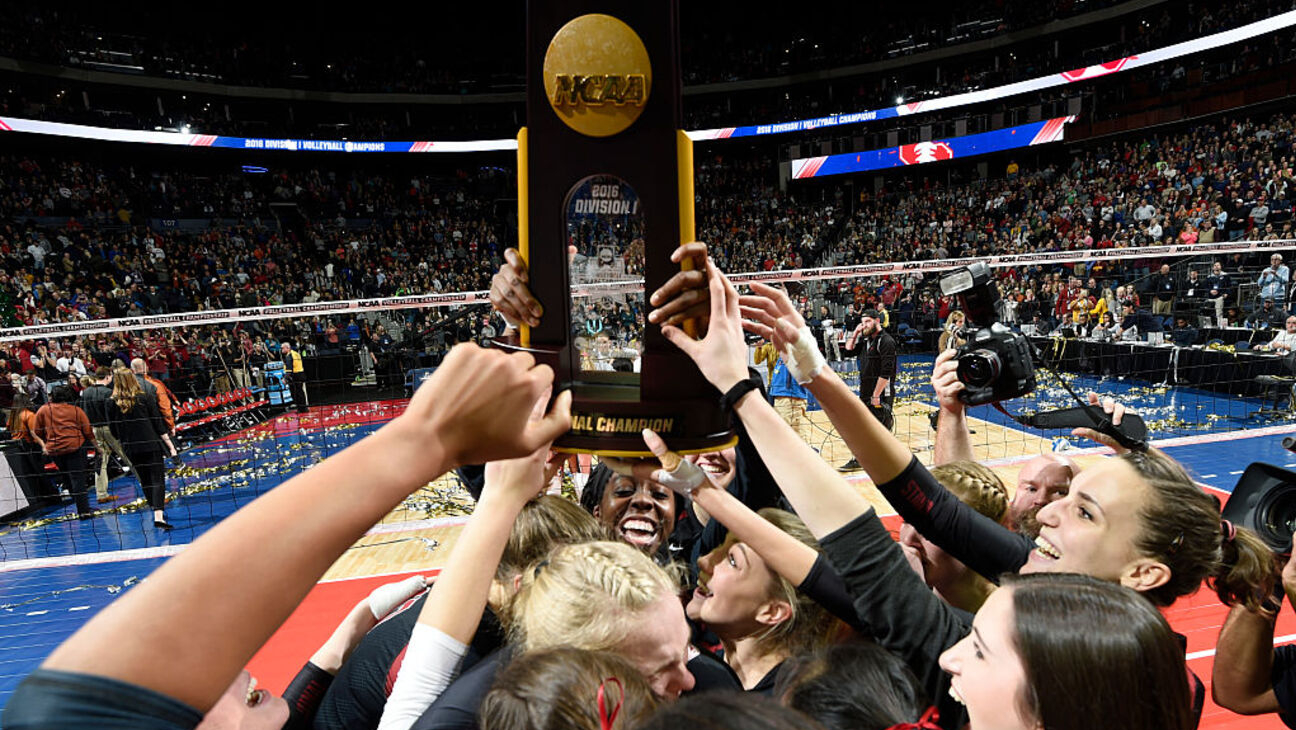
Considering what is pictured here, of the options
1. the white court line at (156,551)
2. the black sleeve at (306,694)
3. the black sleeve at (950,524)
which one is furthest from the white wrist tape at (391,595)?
the white court line at (156,551)

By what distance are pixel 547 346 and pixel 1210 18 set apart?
95.7 feet

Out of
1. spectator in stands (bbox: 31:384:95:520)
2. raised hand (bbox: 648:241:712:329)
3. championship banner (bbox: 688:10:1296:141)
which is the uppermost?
championship banner (bbox: 688:10:1296:141)

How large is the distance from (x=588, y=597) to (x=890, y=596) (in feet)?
2.41

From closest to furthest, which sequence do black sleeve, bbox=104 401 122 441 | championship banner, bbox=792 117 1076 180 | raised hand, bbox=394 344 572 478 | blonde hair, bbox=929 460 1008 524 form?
raised hand, bbox=394 344 572 478 → blonde hair, bbox=929 460 1008 524 → black sleeve, bbox=104 401 122 441 → championship banner, bbox=792 117 1076 180

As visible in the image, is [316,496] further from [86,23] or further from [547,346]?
[86,23]

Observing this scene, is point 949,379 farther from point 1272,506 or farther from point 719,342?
point 719,342

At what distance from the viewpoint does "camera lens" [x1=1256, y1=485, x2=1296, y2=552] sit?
2.72 metres

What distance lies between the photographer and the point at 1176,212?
19875 millimetres

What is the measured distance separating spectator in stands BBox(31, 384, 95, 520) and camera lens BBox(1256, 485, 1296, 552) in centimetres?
1053

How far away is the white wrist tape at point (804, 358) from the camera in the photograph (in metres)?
1.89

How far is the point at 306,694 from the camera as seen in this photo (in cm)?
235

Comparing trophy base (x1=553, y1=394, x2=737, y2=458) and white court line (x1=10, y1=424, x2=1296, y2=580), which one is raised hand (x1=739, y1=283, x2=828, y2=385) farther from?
white court line (x1=10, y1=424, x2=1296, y2=580)

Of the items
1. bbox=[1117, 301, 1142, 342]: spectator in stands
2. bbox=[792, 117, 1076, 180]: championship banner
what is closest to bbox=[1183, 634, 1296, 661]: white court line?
bbox=[1117, 301, 1142, 342]: spectator in stands

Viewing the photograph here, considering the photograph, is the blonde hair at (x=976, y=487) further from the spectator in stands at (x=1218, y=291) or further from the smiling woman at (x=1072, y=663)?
the spectator in stands at (x=1218, y=291)
